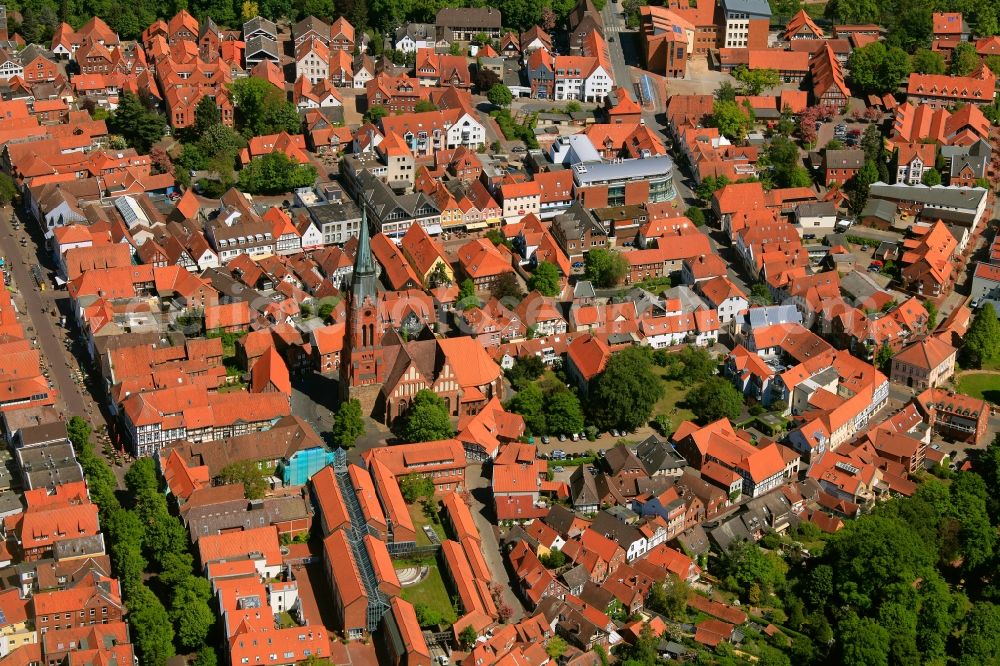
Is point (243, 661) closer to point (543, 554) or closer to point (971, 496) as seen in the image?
point (543, 554)

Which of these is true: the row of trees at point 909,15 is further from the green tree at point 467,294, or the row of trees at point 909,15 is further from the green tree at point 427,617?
the green tree at point 427,617

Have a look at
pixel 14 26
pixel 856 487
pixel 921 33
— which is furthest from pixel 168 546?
pixel 921 33

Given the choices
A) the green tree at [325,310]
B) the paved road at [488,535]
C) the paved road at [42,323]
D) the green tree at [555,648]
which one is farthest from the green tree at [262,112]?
the green tree at [555,648]

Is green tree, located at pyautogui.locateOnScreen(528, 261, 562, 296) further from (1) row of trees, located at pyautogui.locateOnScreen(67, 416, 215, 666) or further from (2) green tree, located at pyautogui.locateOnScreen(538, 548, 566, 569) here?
(1) row of trees, located at pyautogui.locateOnScreen(67, 416, 215, 666)

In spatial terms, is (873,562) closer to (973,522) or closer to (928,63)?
(973,522)

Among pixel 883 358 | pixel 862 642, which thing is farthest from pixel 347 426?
pixel 883 358
